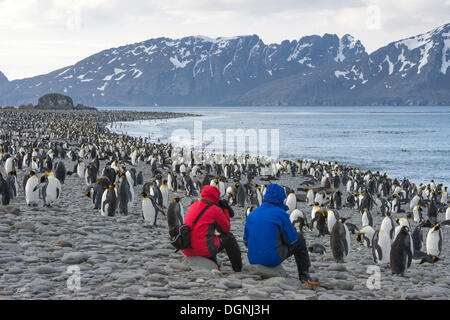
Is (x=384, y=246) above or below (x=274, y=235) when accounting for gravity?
below

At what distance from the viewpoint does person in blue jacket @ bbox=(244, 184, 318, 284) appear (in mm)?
5855

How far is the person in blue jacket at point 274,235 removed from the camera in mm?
5855

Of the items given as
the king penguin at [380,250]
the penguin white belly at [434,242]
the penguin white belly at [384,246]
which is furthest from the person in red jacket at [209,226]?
the penguin white belly at [434,242]

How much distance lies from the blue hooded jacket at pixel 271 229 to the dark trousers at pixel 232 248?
0.95ft

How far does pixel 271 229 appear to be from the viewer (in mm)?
5887

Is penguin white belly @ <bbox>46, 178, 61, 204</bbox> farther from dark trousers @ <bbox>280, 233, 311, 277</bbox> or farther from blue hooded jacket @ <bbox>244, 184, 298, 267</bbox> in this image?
dark trousers @ <bbox>280, 233, 311, 277</bbox>

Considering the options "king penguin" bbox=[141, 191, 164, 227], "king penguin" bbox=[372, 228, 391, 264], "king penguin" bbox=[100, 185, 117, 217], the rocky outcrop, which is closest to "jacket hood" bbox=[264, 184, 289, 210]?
"king penguin" bbox=[372, 228, 391, 264]

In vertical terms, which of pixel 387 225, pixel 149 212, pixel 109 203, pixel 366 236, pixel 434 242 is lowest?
pixel 434 242

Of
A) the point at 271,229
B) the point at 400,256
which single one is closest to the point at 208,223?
the point at 271,229

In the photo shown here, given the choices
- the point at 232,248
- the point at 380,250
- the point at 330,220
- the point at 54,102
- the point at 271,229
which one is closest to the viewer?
the point at 271,229

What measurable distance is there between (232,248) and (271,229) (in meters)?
0.77

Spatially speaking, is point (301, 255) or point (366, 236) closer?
point (301, 255)

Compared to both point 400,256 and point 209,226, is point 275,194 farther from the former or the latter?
point 400,256
